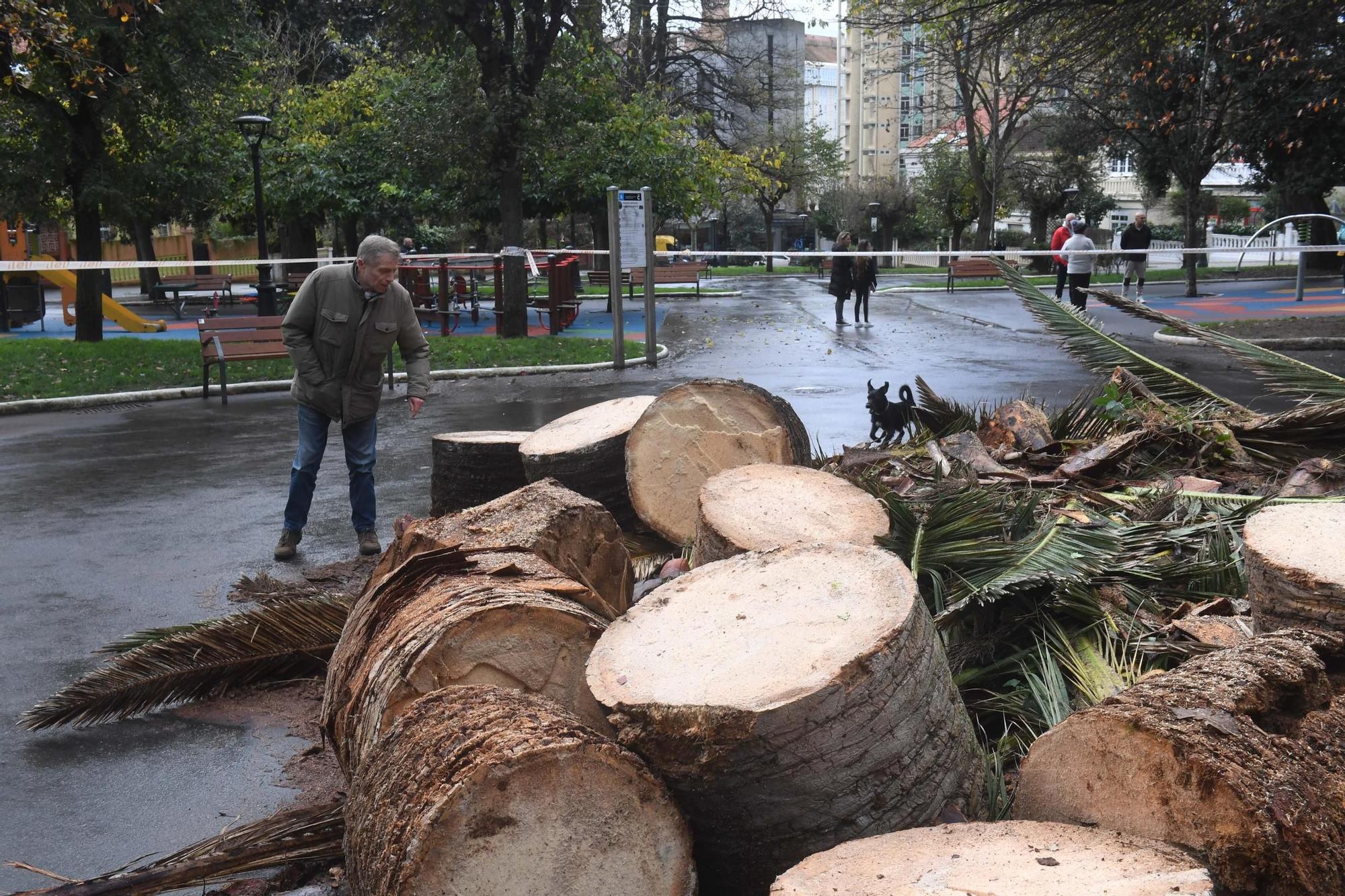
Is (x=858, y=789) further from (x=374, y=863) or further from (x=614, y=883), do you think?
(x=374, y=863)

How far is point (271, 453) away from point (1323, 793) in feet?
30.9

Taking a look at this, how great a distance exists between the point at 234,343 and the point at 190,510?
5.77 m

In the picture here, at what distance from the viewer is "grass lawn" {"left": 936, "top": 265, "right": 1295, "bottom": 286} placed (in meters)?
33.4

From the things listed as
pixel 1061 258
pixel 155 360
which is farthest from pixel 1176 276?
pixel 155 360

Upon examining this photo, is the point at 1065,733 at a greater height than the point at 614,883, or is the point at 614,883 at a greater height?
the point at 1065,733

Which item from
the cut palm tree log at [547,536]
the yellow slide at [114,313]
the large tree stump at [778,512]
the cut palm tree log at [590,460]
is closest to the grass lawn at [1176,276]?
the yellow slide at [114,313]

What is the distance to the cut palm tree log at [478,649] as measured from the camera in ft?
10.4

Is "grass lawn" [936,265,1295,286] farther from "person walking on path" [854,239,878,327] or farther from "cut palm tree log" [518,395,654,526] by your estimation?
"cut palm tree log" [518,395,654,526]

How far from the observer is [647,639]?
9.62ft

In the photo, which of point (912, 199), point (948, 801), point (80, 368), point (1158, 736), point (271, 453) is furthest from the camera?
point (912, 199)

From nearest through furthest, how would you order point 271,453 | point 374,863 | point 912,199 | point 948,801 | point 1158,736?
1. point 1158,736
2. point 374,863
3. point 948,801
4. point 271,453
5. point 912,199

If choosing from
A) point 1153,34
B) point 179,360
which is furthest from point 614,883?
point 1153,34

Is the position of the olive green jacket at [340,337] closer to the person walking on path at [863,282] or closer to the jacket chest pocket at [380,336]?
the jacket chest pocket at [380,336]

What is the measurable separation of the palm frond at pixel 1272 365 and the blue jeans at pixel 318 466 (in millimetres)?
4219
